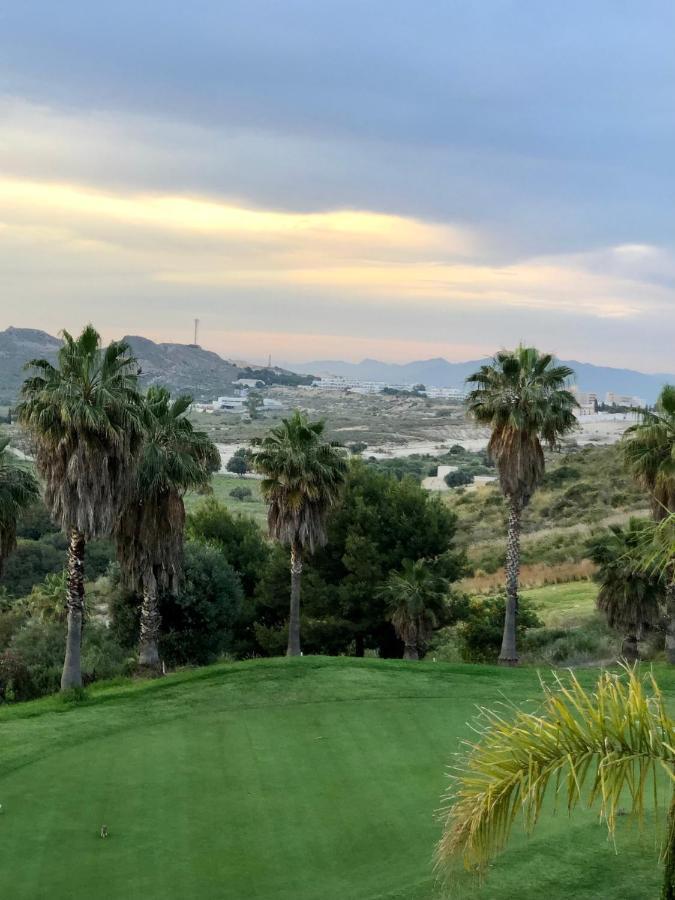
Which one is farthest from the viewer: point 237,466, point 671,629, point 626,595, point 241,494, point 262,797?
point 237,466

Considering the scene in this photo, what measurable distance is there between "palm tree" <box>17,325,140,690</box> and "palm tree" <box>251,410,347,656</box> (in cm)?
586

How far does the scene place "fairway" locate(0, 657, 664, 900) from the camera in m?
10.2

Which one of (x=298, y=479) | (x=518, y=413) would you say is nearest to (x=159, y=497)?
(x=298, y=479)

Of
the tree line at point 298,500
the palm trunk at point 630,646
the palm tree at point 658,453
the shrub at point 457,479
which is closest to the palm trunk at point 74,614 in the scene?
the tree line at point 298,500

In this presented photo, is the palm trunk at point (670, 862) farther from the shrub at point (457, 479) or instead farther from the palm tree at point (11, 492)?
the shrub at point (457, 479)

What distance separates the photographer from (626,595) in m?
22.7

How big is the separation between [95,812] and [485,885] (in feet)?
16.7

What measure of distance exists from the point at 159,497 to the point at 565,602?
19.2m

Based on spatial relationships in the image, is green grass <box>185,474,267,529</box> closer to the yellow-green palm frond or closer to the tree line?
the tree line

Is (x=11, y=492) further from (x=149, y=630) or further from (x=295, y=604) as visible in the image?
(x=295, y=604)

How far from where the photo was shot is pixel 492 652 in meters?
28.2

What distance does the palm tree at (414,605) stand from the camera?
25078 millimetres

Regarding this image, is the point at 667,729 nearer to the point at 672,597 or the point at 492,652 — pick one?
the point at 672,597

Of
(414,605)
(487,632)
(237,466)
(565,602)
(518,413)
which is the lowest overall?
(565,602)
